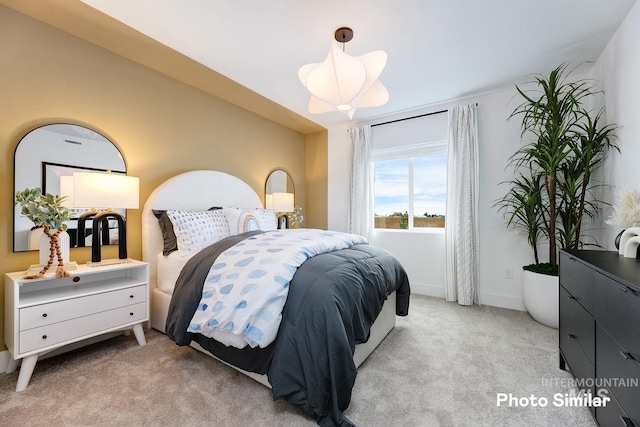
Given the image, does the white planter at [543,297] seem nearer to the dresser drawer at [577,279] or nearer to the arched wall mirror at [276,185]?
the dresser drawer at [577,279]

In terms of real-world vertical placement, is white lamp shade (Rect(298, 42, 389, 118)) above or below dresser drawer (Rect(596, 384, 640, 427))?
above

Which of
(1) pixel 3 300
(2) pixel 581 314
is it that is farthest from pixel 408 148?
(1) pixel 3 300

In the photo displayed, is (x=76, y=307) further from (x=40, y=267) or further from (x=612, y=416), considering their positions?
(x=612, y=416)

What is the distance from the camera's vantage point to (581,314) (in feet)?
4.71

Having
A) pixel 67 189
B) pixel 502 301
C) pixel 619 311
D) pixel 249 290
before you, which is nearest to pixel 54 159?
pixel 67 189

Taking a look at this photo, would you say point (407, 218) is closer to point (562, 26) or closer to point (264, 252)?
point (562, 26)

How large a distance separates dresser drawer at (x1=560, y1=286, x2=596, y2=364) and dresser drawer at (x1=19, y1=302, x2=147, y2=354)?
2.83 meters

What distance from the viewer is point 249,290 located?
148 centimetres

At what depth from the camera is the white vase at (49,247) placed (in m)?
1.82

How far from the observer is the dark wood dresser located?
96 centimetres

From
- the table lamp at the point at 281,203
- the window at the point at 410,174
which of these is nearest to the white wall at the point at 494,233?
the window at the point at 410,174

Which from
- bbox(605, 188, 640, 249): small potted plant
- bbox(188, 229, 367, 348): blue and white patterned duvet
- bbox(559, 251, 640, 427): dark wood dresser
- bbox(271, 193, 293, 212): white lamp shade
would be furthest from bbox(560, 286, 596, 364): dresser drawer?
bbox(271, 193, 293, 212): white lamp shade

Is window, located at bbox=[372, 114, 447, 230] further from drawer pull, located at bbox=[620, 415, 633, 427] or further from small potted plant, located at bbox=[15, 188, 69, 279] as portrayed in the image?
small potted plant, located at bbox=[15, 188, 69, 279]

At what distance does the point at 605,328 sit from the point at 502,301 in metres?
2.16
